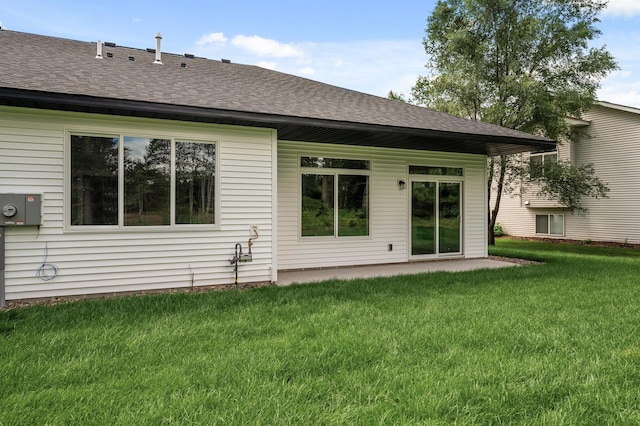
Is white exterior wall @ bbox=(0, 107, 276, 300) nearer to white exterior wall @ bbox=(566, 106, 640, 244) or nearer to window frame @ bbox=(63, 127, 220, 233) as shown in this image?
window frame @ bbox=(63, 127, 220, 233)

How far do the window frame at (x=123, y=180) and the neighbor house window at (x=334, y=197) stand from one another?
85.3 inches

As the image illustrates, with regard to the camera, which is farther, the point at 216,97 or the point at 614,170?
the point at 614,170

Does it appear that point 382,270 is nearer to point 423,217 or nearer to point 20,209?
point 423,217

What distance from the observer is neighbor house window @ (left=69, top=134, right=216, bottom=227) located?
17.5 feet

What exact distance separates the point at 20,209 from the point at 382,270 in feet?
19.2

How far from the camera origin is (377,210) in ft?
27.7

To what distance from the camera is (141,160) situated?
563cm

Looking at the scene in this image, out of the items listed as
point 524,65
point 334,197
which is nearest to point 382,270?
point 334,197

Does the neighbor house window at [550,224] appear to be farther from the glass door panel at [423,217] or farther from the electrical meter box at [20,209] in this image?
the electrical meter box at [20,209]

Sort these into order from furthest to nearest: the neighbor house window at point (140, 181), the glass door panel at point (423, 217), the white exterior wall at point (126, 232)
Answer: the glass door panel at point (423, 217), the neighbor house window at point (140, 181), the white exterior wall at point (126, 232)

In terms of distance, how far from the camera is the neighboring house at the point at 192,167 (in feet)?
16.8

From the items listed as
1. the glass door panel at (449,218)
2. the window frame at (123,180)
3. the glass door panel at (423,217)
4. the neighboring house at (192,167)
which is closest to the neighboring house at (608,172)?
the glass door panel at (449,218)

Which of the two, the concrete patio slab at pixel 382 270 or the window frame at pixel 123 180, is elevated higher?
the window frame at pixel 123 180

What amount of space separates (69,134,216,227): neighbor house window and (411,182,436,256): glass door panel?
187 inches
